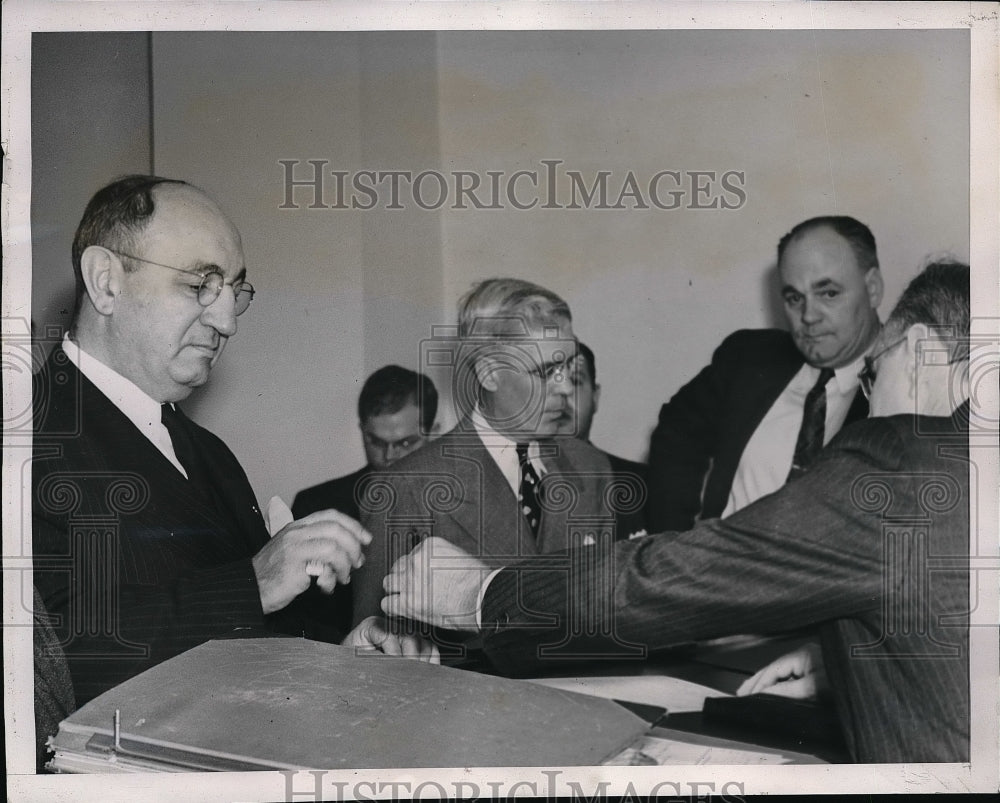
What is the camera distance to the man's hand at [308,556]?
2.69 m

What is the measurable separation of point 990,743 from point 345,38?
8.48 feet

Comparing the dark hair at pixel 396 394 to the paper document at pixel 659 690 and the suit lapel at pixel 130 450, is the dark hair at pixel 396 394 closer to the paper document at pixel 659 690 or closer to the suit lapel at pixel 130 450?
the suit lapel at pixel 130 450

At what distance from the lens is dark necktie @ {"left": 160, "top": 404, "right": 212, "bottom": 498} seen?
2705 mm

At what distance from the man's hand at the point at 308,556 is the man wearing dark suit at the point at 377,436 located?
3cm

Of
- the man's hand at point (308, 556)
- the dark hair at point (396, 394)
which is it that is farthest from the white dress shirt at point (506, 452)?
the man's hand at point (308, 556)

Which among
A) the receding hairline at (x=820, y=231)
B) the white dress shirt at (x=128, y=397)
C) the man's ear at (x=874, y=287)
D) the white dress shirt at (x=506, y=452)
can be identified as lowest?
the white dress shirt at (x=506, y=452)

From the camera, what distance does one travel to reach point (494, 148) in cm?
272

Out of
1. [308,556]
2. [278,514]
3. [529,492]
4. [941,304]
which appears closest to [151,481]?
[278,514]

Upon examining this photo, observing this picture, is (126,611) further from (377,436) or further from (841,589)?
(841,589)

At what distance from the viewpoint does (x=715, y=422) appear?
272 cm

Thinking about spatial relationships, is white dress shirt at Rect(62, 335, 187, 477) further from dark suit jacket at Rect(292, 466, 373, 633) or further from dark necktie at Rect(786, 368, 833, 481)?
dark necktie at Rect(786, 368, 833, 481)

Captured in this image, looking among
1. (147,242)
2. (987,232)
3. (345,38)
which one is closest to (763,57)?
(987,232)

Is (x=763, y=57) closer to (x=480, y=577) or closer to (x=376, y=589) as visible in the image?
(x=480, y=577)

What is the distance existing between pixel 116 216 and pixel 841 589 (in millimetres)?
2152
